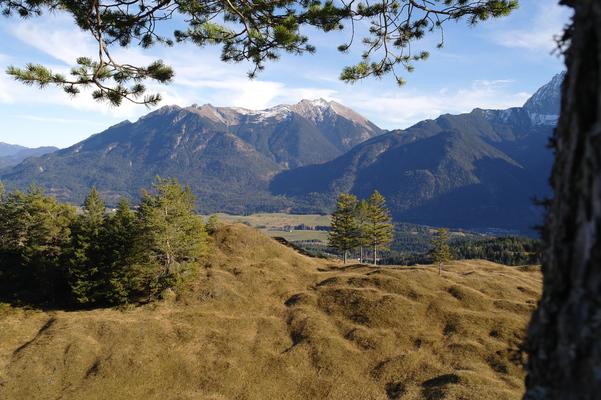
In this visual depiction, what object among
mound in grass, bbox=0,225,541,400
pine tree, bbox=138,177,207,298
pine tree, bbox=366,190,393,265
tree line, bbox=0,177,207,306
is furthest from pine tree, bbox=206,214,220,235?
pine tree, bbox=366,190,393,265

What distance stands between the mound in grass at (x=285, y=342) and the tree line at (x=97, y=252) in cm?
348

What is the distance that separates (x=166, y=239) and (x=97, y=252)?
914 cm

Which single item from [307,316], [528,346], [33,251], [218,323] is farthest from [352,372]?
[33,251]

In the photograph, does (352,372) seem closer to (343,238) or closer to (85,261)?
(85,261)

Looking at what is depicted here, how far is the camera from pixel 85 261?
5022 centimetres

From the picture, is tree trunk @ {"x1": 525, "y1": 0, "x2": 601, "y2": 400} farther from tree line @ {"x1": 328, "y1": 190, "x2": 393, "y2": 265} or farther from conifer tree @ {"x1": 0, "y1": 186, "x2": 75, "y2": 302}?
tree line @ {"x1": 328, "y1": 190, "x2": 393, "y2": 265}

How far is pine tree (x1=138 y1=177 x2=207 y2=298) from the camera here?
5009cm

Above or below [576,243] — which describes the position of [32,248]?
below

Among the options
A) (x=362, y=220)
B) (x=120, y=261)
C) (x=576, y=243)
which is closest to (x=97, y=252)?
(x=120, y=261)

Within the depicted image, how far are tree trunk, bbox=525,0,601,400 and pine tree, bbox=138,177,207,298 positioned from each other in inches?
1945

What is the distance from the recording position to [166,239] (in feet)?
165

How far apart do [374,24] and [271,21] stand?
3893mm

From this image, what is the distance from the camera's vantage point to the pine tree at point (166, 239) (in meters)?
50.1

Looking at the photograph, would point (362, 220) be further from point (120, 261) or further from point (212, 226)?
point (120, 261)
